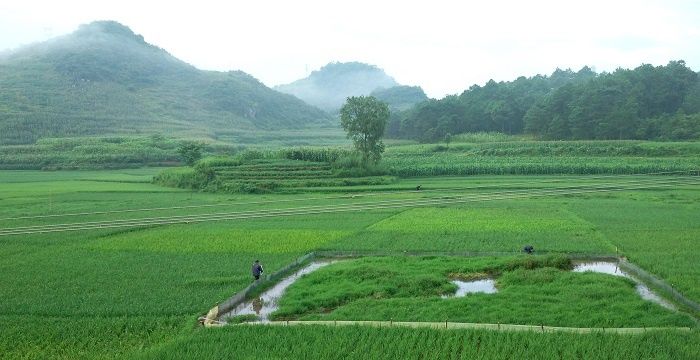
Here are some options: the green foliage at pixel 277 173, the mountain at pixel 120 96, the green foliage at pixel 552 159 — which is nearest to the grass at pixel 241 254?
the green foliage at pixel 277 173

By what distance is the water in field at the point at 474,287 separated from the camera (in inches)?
689

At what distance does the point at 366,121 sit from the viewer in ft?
195

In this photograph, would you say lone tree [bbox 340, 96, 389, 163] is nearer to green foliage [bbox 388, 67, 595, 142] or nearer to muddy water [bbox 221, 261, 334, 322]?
green foliage [bbox 388, 67, 595, 142]

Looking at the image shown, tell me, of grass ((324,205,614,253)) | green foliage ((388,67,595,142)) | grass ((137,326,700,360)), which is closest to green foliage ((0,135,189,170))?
green foliage ((388,67,595,142))

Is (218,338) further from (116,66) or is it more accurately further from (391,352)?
(116,66)

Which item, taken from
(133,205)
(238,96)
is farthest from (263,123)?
(133,205)

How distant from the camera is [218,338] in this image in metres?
13.4

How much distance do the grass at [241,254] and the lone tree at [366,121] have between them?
14.3 metres

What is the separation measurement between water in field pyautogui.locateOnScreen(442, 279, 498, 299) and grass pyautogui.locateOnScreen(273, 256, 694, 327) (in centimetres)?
31

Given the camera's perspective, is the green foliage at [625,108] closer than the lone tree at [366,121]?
No

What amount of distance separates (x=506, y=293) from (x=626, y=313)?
3.27 meters

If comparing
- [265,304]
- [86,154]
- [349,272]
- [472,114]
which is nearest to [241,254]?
[349,272]

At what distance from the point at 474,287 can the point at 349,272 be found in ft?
14.2

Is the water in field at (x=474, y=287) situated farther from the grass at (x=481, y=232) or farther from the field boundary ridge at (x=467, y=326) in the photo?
the grass at (x=481, y=232)
